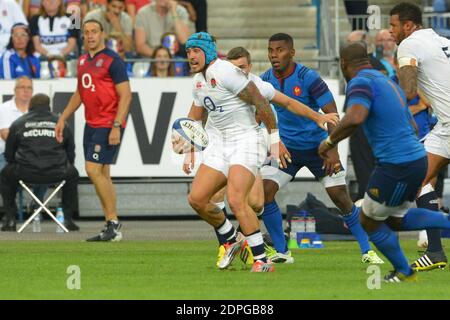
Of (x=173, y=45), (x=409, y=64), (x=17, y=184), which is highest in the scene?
(x=409, y=64)

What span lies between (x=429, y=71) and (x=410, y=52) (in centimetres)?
36

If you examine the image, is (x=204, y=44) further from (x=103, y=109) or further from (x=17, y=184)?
(x=17, y=184)

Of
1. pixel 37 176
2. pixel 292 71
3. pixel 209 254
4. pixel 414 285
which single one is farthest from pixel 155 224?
pixel 414 285

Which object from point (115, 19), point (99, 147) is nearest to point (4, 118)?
point (115, 19)

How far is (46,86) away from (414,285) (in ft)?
36.7

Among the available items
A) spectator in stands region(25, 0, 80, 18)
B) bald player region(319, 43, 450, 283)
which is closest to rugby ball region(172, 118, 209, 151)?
bald player region(319, 43, 450, 283)

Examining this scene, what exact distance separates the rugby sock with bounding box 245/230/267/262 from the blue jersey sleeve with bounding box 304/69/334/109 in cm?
211

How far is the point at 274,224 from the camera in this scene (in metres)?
16.0

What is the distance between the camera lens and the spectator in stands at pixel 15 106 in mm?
22281

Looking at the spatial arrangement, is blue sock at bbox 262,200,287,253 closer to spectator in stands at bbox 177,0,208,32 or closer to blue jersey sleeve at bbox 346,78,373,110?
blue jersey sleeve at bbox 346,78,373,110

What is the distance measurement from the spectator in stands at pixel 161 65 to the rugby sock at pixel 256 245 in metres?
9.47

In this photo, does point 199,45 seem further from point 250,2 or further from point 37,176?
point 250,2

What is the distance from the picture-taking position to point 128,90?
1925cm

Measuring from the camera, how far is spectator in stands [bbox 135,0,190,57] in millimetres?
24484
